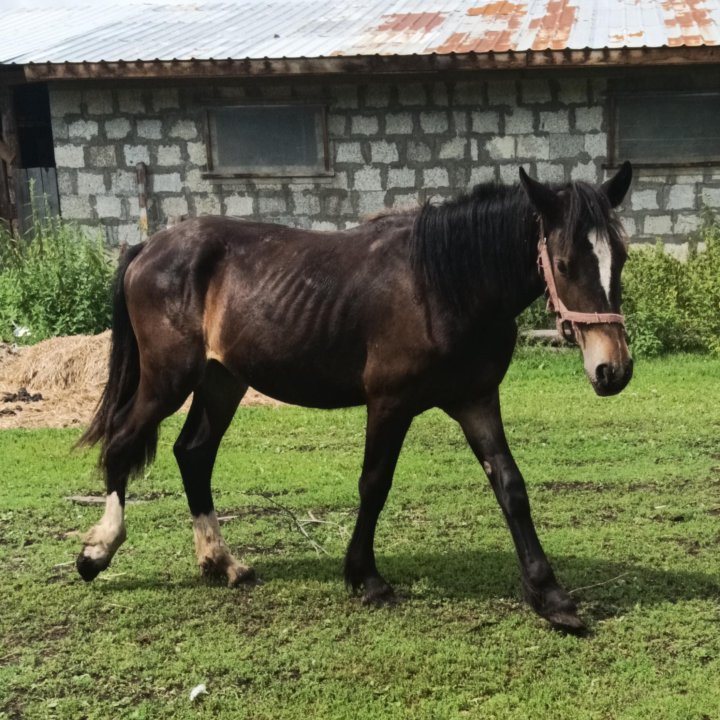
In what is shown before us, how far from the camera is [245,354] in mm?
4418

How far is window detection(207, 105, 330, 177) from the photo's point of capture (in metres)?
11.2

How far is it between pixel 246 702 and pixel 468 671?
2.83 ft

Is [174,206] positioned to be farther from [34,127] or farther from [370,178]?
[34,127]

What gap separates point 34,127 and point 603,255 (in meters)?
11.8

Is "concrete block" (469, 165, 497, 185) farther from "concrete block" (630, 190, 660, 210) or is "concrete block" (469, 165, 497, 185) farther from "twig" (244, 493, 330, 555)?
"twig" (244, 493, 330, 555)

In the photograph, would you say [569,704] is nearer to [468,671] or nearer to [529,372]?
[468,671]

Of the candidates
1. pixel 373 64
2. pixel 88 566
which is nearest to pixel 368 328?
pixel 88 566

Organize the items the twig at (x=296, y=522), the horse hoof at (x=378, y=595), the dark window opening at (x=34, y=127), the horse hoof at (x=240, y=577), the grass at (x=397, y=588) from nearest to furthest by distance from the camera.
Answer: the grass at (x=397, y=588) → the horse hoof at (x=378, y=595) → the horse hoof at (x=240, y=577) → the twig at (x=296, y=522) → the dark window opening at (x=34, y=127)

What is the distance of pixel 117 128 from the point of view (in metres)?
11.4

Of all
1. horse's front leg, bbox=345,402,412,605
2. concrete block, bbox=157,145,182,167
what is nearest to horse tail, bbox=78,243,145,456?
horse's front leg, bbox=345,402,412,605

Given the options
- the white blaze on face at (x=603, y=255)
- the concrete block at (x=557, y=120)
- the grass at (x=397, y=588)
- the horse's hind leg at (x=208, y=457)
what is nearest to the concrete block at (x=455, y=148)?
the concrete block at (x=557, y=120)

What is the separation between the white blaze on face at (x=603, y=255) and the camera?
138 inches

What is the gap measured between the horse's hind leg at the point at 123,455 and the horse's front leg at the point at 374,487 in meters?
1.05

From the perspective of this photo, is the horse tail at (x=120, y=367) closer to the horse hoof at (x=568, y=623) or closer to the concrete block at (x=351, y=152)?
the horse hoof at (x=568, y=623)
